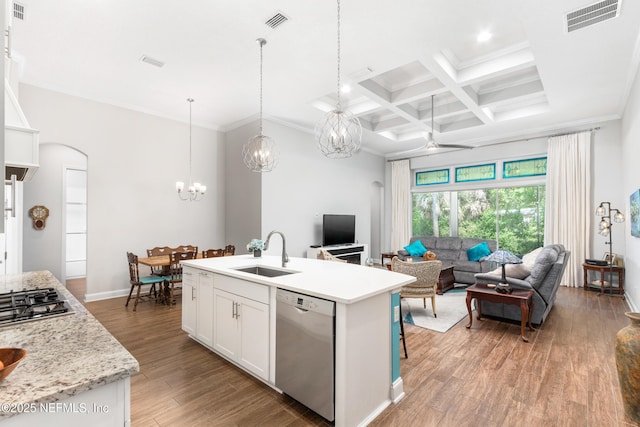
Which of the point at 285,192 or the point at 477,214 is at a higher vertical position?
the point at 285,192

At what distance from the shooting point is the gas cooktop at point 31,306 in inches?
54.9

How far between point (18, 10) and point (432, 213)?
8.61m

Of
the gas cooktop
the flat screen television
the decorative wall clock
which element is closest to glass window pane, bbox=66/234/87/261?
the decorative wall clock

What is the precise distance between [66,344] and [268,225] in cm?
478

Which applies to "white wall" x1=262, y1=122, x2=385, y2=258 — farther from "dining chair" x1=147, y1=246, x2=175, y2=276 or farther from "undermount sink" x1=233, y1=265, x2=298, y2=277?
"undermount sink" x1=233, y1=265, x2=298, y2=277

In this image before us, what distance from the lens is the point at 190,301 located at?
3.41 meters

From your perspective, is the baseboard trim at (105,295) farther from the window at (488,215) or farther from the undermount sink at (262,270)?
the window at (488,215)

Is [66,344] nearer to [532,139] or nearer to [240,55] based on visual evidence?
[240,55]

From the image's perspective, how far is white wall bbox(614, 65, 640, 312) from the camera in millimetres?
4055

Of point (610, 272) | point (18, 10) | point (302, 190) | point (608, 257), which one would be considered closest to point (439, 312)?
point (610, 272)

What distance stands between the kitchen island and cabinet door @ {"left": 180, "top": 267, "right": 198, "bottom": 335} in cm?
2

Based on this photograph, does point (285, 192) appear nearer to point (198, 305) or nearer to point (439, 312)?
point (198, 305)

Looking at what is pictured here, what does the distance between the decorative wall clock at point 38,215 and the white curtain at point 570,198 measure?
34.6ft

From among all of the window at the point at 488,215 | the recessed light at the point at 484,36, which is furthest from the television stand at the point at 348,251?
the recessed light at the point at 484,36
